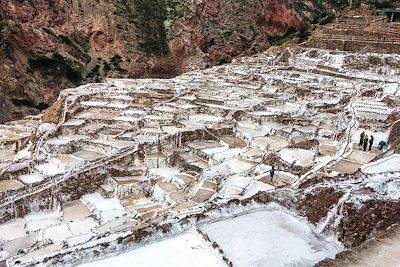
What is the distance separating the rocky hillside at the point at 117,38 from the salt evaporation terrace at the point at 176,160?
1987 cm

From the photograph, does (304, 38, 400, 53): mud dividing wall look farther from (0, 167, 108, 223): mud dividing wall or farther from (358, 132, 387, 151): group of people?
(0, 167, 108, 223): mud dividing wall

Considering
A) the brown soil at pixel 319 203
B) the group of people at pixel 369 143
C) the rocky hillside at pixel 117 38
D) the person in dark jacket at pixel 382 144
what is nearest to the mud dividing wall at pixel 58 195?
the group of people at pixel 369 143

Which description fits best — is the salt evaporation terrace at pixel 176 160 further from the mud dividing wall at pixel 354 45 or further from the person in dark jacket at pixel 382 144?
the mud dividing wall at pixel 354 45

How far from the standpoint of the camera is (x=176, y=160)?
59.6 ft

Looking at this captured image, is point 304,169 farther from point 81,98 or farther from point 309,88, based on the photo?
point 81,98

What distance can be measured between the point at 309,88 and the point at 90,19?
110 ft

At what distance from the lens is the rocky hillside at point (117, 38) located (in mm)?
45281

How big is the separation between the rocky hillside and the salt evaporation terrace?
19869mm

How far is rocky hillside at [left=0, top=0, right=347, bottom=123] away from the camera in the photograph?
149 ft

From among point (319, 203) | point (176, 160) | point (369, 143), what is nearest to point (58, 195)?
point (176, 160)

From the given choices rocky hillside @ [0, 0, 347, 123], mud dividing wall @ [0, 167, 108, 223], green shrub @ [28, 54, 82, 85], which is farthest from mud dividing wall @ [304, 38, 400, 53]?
mud dividing wall @ [0, 167, 108, 223]

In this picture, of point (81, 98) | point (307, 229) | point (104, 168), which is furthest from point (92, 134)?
point (307, 229)

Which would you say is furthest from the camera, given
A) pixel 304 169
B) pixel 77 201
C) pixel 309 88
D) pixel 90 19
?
pixel 90 19

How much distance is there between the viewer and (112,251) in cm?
746
